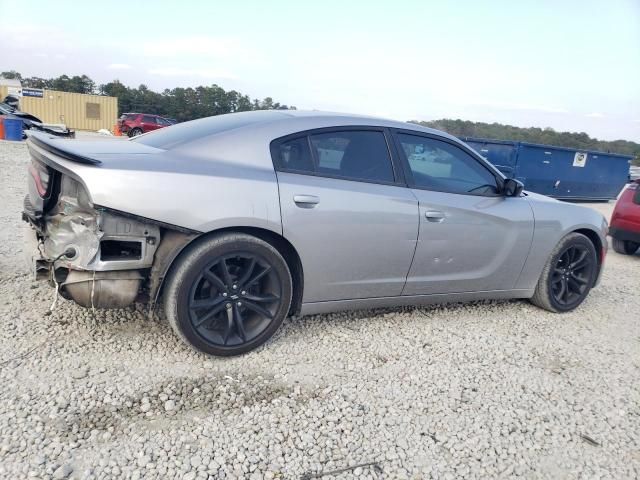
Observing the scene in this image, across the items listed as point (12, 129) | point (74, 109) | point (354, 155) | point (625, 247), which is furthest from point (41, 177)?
point (74, 109)

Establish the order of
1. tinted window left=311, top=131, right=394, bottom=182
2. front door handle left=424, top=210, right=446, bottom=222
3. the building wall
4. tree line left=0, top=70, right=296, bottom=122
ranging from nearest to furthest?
tinted window left=311, top=131, right=394, bottom=182 → front door handle left=424, top=210, right=446, bottom=222 → the building wall → tree line left=0, top=70, right=296, bottom=122

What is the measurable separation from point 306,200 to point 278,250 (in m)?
0.37

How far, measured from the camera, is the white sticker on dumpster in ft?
49.3

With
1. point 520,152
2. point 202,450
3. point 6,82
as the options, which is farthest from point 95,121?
point 202,450

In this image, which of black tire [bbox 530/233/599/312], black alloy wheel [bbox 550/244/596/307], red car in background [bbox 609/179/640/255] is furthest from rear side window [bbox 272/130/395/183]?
red car in background [bbox 609/179/640/255]

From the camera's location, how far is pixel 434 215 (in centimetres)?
358

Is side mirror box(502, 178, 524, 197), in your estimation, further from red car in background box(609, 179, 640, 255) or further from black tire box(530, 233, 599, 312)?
red car in background box(609, 179, 640, 255)

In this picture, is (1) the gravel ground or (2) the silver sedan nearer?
(1) the gravel ground

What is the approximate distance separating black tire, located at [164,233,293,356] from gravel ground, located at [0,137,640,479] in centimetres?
16

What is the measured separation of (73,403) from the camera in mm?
2480

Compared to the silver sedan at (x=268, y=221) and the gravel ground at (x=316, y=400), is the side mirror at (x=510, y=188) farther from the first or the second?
the gravel ground at (x=316, y=400)

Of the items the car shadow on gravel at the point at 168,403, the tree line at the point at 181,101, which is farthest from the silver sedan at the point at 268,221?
the tree line at the point at 181,101

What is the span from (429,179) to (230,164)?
5.05 feet

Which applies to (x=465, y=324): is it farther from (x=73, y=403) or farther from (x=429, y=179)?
(x=73, y=403)
